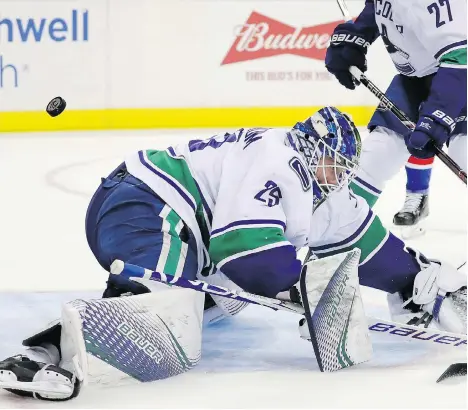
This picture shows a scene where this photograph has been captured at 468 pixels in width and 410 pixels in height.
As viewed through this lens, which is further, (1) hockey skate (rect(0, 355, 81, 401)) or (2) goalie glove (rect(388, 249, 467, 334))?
(2) goalie glove (rect(388, 249, 467, 334))

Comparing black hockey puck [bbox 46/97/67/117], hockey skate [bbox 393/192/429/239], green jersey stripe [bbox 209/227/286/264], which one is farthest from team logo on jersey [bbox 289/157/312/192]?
hockey skate [bbox 393/192/429/239]

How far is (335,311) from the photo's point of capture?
229cm

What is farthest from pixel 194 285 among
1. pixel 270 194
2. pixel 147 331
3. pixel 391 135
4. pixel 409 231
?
pixel 409 231

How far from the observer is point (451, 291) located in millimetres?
2578

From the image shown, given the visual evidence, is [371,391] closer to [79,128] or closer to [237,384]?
[237,384]

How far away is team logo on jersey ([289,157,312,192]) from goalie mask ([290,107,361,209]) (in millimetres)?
37

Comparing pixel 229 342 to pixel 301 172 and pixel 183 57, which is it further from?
pixel 183 57

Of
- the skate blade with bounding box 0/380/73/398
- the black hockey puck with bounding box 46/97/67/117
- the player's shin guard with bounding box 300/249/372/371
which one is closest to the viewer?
the skate blade with bounding box 0/380/73/398

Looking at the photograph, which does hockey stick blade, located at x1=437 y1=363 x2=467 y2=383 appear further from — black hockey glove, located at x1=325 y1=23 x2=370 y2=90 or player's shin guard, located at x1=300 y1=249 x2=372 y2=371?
black hockey glove, located at x1=325 y1=23 x2=370 y2=90

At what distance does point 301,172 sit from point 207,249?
279mm

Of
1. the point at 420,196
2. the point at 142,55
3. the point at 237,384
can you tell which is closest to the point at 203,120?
the point at 142,55

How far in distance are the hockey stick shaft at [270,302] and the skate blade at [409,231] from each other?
1393 millimetres

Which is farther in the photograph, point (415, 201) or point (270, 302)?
point (415, 201)

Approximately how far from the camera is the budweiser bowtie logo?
19.6ft
